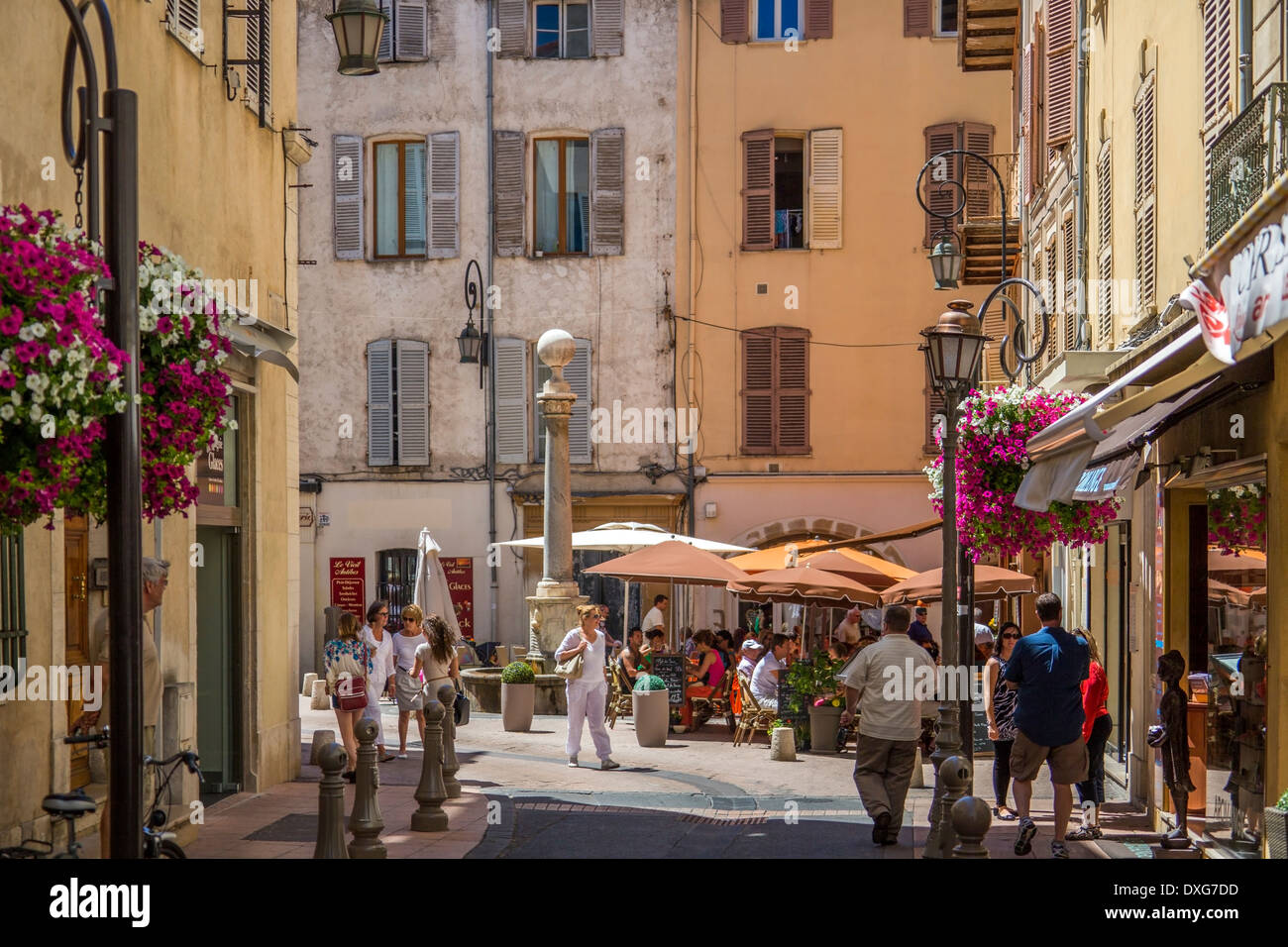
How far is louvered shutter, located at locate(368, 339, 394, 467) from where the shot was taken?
97.2 feet

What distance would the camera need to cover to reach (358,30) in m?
11.0

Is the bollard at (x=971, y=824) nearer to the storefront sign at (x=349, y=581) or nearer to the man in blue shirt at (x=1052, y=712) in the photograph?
the man in blue shirt at (x=1052, y=712)

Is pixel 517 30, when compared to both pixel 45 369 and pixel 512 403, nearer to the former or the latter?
pixel 512 403

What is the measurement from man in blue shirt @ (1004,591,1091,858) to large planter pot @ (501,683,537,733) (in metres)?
8.79

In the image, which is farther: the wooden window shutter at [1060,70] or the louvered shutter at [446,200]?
the louvered shutter at [446,200]

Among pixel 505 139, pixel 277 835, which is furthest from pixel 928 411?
pixel 277 835

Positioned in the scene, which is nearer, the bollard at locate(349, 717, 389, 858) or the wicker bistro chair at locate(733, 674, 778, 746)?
the bollard at locate(349, 717, 389, 858)

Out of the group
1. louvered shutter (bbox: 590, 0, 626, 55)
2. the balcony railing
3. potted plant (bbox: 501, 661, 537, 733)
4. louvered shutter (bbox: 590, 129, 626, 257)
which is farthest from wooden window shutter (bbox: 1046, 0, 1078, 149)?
louvered shutter (bbox: 590, 0, 626, 55)

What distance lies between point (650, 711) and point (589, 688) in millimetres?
1739

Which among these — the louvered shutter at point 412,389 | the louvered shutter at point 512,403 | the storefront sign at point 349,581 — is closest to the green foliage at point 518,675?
the louvered shutter at point 512,403

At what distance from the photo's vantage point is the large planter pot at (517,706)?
63.4 ft

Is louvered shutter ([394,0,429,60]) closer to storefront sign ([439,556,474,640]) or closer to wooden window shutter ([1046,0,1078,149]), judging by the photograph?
storefront sign ([439,556,474,640])

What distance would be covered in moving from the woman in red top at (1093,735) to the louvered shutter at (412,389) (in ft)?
60.6
